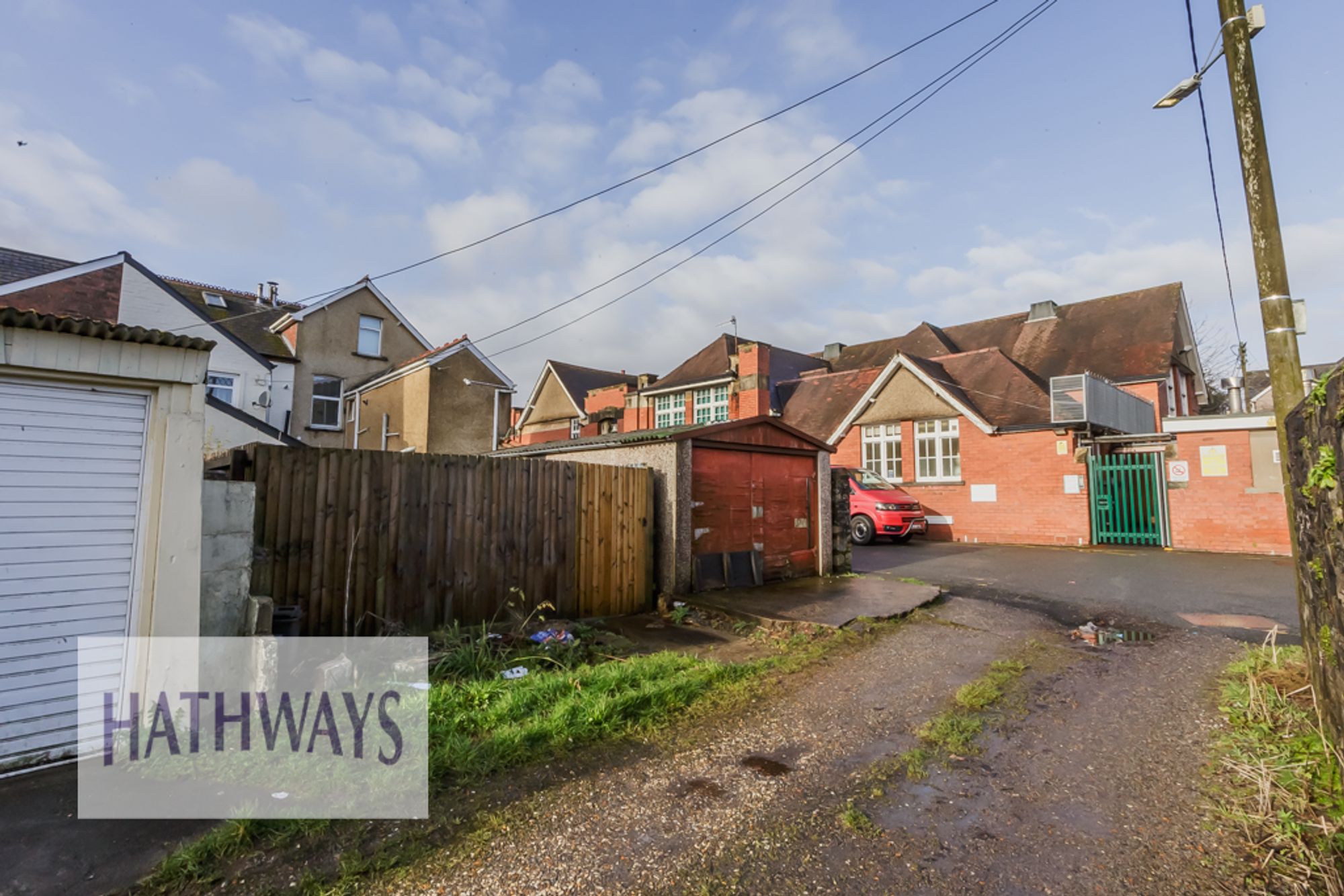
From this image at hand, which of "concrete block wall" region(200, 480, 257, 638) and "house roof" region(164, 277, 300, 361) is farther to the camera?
"house roof" region(164, 277, 300, 361)

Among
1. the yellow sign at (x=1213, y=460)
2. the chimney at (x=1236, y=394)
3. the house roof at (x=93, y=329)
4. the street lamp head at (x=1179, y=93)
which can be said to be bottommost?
the yellow sign at (x=1213, y=460)

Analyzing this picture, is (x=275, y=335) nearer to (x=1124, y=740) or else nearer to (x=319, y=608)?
(x=319, y=608)

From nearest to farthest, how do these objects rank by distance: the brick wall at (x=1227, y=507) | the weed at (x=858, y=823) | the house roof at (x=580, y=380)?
the weed at (x=858, y=823), the brick wall at (x=1227, y=507), the house roof at (x=580, y=380)

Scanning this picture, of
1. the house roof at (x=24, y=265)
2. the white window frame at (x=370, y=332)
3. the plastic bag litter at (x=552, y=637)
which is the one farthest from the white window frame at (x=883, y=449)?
the house roof at (x=24, y=265)

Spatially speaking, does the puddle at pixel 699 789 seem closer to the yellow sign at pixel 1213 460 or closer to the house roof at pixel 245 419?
the house roof at pixel 245 419

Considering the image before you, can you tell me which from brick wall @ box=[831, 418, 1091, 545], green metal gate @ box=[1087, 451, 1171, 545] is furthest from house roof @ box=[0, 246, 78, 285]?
green metal gate @ box=[1087, 451, 1171, 545]

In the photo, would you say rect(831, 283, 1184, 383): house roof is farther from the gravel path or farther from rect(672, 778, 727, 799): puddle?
rect(672, 778, 727, 799): puddle

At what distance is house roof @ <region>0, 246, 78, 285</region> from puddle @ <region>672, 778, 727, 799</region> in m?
20.7

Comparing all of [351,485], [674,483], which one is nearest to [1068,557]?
[674,483]

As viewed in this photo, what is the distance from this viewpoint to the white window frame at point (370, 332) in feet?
69.8

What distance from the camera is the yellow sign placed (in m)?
14.1

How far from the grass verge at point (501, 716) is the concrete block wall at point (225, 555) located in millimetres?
1539

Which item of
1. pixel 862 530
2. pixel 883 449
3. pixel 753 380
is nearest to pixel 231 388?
pixel 753 380

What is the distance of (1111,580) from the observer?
10367 millimetres
